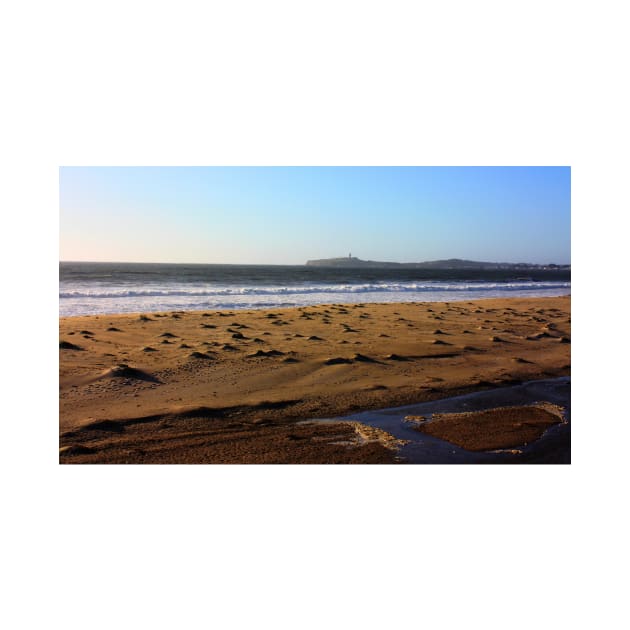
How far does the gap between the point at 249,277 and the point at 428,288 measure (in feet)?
23.5

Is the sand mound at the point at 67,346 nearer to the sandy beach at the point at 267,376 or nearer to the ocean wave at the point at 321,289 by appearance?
the sandy beach at the point at 267,376

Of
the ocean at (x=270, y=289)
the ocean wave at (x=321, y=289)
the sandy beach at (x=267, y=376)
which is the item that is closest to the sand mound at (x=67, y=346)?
the sandy beach at (x=267, y=376)

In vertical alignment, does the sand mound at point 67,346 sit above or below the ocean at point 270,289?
below

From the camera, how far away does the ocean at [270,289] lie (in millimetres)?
10406

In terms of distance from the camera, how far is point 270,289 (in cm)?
1487

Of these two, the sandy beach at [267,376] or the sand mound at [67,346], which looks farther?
the sand mound at [67,346]

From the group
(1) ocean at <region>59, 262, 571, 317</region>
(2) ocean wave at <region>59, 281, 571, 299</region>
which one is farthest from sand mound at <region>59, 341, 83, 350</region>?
(2) ocean wave at <region>59, 281, 571, 299</region>

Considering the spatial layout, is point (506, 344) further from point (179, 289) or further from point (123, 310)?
point (179, 289)

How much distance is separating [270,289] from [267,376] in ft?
30.8

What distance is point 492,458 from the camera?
4.16 m

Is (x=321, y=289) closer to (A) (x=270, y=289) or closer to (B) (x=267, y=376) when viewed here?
(A) (x=270, y=289)

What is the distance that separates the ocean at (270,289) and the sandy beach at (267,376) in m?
1.80

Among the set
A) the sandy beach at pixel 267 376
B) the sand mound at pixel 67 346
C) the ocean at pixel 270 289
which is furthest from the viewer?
the ocean at pixel 270 289
